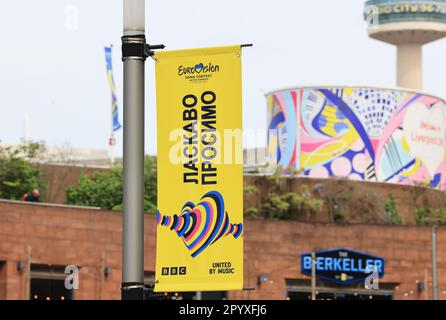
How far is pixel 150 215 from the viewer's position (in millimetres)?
74688

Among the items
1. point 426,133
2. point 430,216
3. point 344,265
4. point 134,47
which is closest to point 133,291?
point 134,47

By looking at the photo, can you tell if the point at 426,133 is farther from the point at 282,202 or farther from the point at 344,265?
the point at 344,265

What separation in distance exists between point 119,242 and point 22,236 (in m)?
6.85

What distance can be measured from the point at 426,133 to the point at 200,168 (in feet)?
304

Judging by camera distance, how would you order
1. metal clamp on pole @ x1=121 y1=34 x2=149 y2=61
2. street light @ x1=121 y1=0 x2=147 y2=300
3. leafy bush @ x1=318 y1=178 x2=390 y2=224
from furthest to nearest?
leafy bush @ x1=318 y1=178 x2=390 y2=224, metal clamp on pole @ x1=121 y1=34 x2=149 y2=61, street light @ x1=121 y1=0 x2=147 y2=300

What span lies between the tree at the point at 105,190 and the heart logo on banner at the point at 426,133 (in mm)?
27700

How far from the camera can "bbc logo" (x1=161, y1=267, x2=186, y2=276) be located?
14.0m

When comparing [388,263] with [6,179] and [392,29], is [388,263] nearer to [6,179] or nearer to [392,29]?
[6,179]

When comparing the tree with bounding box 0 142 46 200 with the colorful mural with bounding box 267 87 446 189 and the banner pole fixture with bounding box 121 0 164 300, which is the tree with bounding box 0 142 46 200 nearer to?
the colorful mural with bounding box 267 87 446 189

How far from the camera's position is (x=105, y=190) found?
81.2m

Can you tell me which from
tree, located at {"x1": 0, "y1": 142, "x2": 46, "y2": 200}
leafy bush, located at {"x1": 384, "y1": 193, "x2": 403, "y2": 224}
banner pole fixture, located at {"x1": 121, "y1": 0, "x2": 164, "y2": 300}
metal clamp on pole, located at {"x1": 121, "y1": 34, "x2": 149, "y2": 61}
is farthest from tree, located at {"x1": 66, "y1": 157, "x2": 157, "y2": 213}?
banner pole fixture, located at {"x1": 121, "y1": 0, "x2": 164, "y2": 300}

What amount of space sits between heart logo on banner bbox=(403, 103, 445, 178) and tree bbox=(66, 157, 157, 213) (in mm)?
27700
